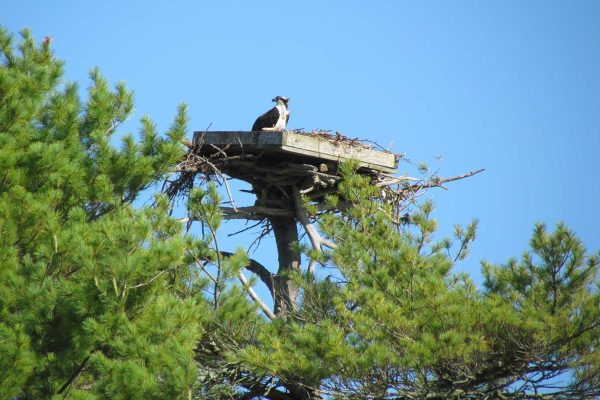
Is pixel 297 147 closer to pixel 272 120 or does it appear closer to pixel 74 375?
pixel 272 120

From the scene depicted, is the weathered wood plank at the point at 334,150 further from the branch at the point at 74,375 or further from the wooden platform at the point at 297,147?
the branch at the point at 74,375

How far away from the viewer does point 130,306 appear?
8969mm

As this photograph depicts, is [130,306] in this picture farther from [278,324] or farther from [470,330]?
[470,330]

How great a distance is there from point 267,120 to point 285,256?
1416 mm

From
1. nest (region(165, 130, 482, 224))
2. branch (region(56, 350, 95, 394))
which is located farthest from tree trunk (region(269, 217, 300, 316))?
branch (region(56, 350, 95, 394))

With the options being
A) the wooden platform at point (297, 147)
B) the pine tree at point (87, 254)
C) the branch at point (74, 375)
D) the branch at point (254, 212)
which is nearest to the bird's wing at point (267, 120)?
the wooden platform at point (297, 147)

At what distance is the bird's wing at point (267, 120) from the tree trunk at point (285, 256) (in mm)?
978

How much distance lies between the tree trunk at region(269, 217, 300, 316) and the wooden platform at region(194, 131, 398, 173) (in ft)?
2.75

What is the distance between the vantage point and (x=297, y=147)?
1134 cm

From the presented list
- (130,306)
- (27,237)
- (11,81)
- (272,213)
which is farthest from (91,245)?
(272,213)

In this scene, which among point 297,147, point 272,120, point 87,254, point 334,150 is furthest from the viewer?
point 272,120

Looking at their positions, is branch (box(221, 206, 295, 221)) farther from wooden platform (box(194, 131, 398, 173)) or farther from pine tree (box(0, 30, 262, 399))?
pine tree (box(0, 30, 262, 399))

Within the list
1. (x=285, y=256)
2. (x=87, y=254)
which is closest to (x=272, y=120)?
(x=285, y=256)

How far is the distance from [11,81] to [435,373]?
4672 mm
